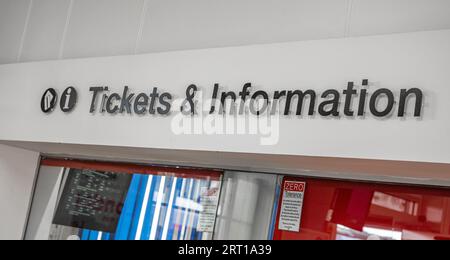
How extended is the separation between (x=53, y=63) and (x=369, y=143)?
2.64 m

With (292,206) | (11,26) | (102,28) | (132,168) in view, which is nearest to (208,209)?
(292,206)

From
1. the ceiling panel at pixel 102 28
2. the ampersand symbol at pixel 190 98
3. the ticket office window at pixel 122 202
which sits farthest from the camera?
the ceiling panel at pixel 102 28

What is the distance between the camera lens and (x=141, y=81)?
12.2ft

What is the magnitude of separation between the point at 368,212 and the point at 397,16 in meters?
1.17

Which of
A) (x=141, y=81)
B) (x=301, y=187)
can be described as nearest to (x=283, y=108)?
(x=301, y=187)

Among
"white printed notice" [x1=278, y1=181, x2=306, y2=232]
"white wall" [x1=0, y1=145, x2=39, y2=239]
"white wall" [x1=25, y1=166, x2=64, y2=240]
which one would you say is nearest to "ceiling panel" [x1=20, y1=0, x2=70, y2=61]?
"white wall" [x1=0, y1=145, x2=39, y2=239]

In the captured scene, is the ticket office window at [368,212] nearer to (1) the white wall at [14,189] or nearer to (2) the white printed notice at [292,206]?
(2) the white printed notice at [292,206]

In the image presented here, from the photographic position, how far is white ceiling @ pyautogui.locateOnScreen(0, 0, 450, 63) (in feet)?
9.85

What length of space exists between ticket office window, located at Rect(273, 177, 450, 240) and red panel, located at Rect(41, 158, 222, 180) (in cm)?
67

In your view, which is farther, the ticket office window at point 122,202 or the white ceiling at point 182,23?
the ticket office window at point 122,202

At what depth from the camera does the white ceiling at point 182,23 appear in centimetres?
300

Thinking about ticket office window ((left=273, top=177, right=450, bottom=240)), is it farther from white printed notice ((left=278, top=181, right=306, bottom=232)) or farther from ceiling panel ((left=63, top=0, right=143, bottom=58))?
ceiling panel ((left=63, top=0, right=143, bottom=58))

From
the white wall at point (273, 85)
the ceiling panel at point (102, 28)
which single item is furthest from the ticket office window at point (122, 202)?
the ceiling panel at point (102, 28)
